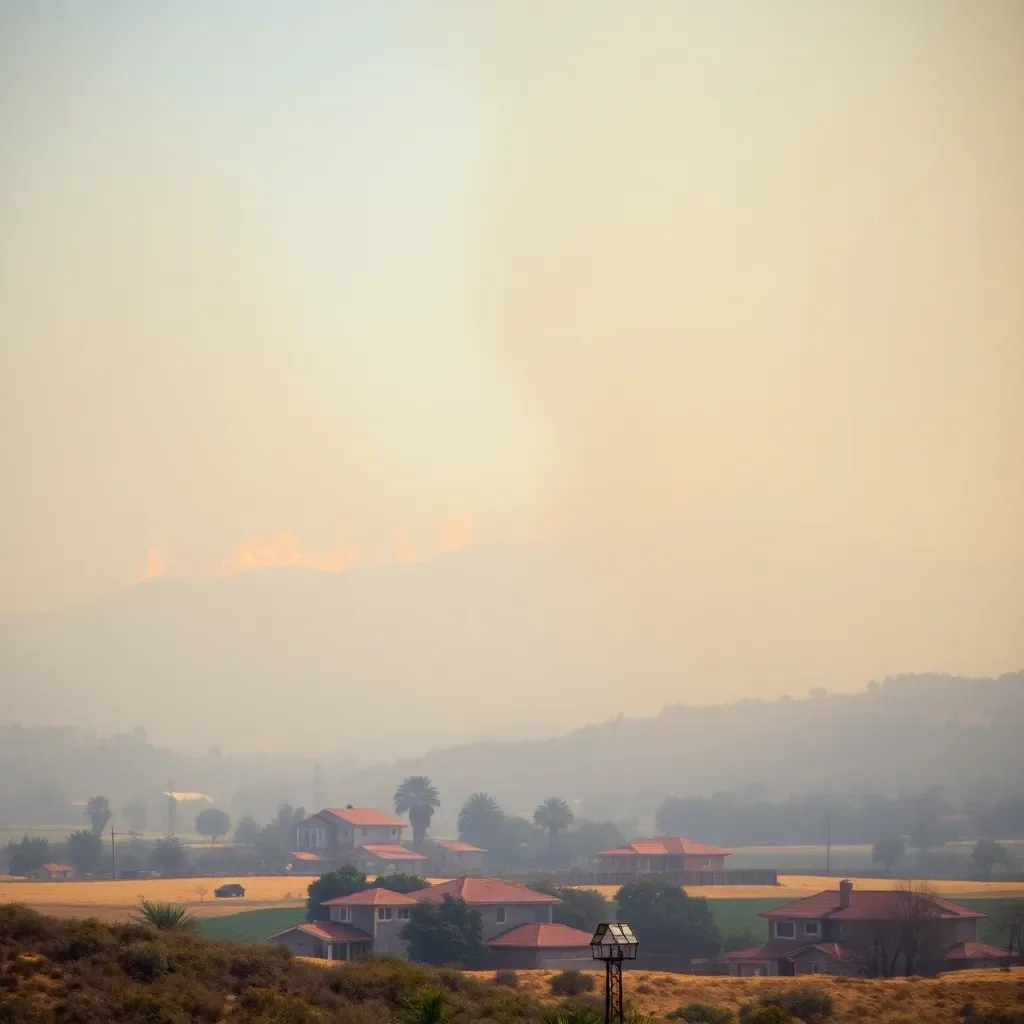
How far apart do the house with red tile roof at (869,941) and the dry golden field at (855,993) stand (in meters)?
8.84

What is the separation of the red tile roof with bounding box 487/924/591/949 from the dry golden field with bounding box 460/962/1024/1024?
728cm

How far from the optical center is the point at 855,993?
67.5 m

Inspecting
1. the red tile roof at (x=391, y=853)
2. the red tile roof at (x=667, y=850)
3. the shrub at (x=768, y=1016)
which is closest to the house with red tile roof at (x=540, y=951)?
the shrub at (x=768, y=1016)

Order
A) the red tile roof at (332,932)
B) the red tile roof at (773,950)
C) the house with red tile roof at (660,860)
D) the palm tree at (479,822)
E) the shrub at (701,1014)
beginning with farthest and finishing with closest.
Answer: the palm tree at (479,822), the house with red tile roof at (660,860), the red tile roof at (773,950), the red tile roof at (332,932), the shrub at (701,1014)

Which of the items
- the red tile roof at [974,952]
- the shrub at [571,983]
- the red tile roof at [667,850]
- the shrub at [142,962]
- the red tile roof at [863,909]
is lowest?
the red tile roof at [974,952]

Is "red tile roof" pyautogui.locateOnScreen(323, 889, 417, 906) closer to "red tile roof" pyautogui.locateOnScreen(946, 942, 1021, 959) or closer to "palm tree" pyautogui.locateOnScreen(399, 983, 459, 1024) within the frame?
"red tile roof" pyautogui.locateOnScreen(946, 942, 1021, 959)

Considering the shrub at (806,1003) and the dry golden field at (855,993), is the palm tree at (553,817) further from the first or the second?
the shrub at (806,1003)

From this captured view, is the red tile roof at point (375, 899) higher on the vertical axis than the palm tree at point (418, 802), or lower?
lower

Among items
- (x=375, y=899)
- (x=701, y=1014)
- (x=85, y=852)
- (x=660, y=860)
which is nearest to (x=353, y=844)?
(x=85, y=852)

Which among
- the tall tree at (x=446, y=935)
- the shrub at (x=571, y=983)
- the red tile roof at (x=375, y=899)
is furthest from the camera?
the red tile roof at (x=375, y=899)

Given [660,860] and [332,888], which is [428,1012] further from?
[660,860]

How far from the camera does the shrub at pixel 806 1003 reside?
6334cm

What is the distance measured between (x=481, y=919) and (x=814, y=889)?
175 feet

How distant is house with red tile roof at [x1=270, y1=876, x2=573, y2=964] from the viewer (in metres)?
80.7
